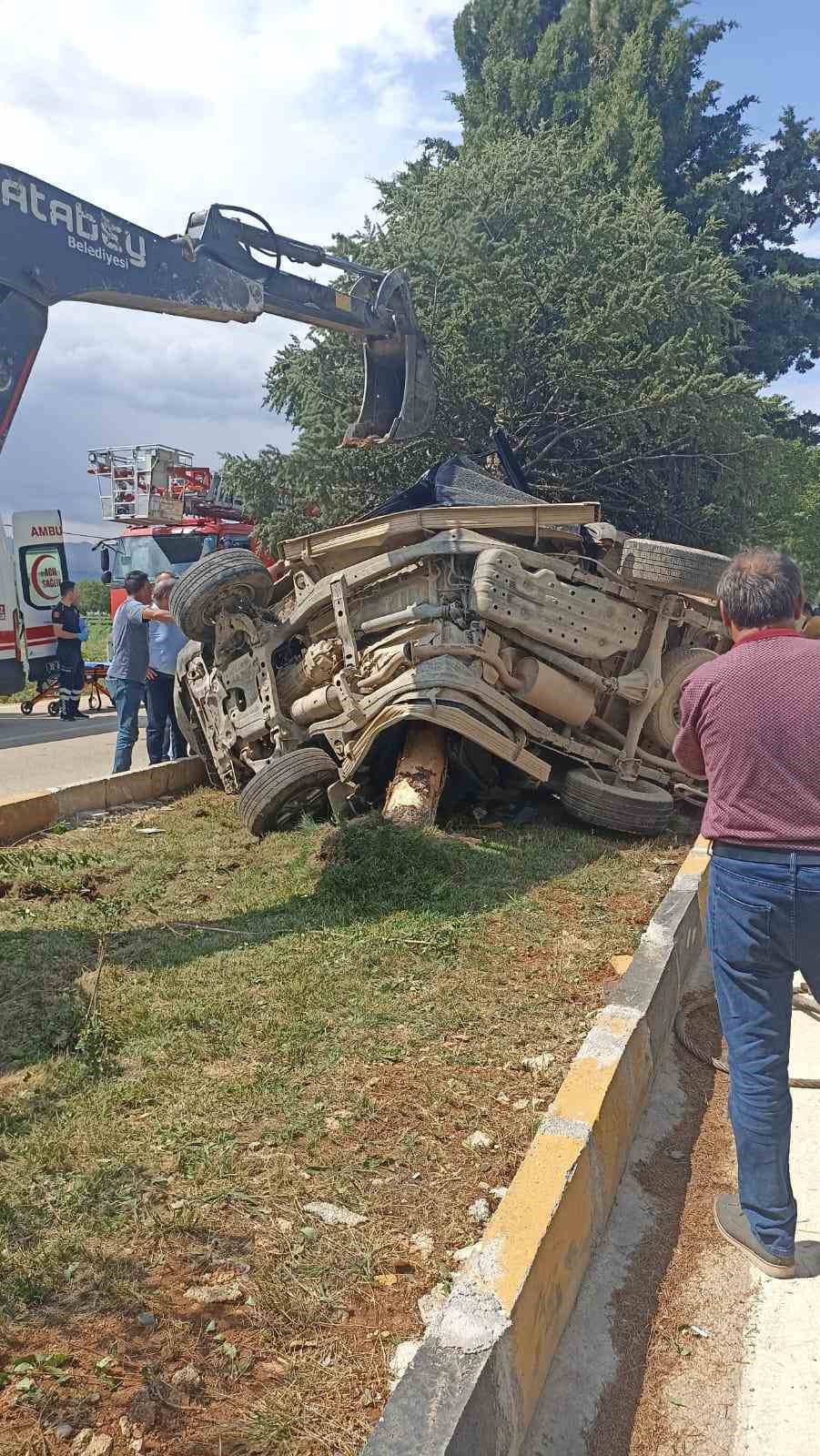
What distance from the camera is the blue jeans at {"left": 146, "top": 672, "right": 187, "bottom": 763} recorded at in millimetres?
9609

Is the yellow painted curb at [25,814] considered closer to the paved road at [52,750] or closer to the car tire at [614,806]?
the paved road at [52,750]

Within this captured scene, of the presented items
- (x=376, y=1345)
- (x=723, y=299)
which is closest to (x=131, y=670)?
(x=376, y=1345)

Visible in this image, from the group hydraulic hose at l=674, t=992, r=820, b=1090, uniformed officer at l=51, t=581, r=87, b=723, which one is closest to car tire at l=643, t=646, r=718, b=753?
hydraulic hose at l=674, t=992, r=820, b=1090

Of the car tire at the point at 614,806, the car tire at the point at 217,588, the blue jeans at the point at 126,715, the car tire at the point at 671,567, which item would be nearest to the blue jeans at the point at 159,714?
the blue jeans at the point at 126,715

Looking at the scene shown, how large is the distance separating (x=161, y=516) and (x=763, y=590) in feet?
55.5

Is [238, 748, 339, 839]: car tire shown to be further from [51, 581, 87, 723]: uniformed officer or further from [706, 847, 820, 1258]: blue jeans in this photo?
[51, 581, 87, 723]: uniformed officer

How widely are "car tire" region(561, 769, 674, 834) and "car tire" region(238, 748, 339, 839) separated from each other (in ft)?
5.47

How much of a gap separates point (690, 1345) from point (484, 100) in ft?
100

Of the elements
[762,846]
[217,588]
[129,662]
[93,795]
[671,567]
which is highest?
[671,567]

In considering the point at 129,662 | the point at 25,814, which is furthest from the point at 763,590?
the point at 129,662

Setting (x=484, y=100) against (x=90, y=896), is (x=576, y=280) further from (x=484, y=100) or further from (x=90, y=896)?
(x=484, y=100)

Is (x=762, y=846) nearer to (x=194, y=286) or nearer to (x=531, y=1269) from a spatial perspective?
(x=531, y=1269)

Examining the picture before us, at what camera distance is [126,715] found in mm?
9078

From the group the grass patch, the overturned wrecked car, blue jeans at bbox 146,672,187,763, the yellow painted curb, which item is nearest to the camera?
the grass patch
